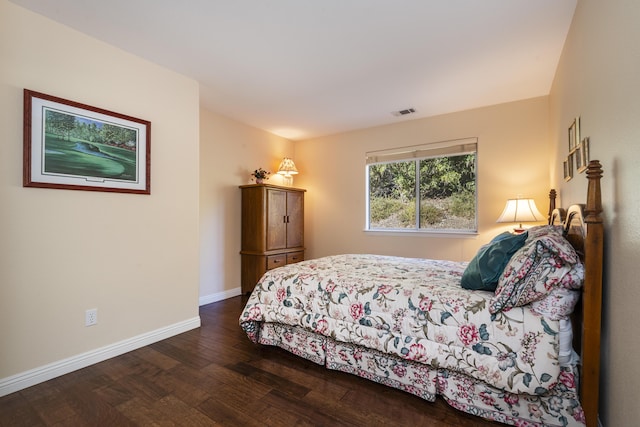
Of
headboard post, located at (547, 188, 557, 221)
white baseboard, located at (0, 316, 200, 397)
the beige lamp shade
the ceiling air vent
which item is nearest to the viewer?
white baseboard, located at (0, 316, 200, 397)

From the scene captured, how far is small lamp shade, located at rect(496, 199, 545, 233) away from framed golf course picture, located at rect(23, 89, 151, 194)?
357 centimetres

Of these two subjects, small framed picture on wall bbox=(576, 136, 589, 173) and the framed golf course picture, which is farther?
the framed golf course picture

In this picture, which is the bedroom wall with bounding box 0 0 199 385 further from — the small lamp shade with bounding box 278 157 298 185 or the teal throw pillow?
the teal throw pillow

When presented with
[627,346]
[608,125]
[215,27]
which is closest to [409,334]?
[627,346]

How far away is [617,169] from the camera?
1288 millimetres

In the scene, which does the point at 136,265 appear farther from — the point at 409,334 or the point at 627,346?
the point at 627,346

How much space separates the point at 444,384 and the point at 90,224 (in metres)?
2.68

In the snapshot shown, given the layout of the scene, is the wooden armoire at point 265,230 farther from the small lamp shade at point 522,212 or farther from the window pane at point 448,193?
the small lamp shade at point 522,212

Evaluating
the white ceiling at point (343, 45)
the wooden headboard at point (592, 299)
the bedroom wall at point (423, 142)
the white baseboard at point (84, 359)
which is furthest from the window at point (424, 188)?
the white baseboard at point (84, 359)

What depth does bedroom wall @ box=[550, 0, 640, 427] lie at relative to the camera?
112cm

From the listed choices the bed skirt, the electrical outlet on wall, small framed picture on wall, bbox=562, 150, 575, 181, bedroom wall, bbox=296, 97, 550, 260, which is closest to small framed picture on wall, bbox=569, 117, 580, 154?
small framed picture on wall, bbox=562, 150, 575, 181

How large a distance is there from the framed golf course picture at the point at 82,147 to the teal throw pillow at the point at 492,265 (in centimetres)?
264

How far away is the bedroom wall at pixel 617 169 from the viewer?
3.68 feet

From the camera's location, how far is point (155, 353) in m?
2.43
